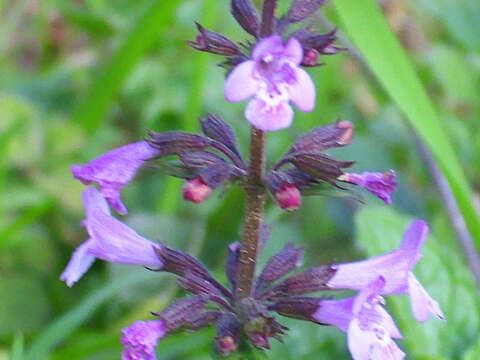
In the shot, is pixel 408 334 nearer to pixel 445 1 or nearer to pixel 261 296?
pixel 261 296

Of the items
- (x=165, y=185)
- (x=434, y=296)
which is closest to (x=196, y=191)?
(x=434, y=296)

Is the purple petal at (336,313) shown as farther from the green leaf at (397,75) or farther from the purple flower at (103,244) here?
the green leaf at (397,75)

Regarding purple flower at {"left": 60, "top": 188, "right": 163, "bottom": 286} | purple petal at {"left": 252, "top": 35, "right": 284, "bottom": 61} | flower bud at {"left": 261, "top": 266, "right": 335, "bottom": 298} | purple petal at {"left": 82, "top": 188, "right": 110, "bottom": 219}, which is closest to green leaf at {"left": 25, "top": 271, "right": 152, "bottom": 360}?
purple flower at {"left": 60, "top": 188, "right": 163, "bottom": 286}

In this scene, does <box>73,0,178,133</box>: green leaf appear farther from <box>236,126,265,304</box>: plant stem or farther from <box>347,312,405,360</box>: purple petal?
<box>347,312,405,360</box>: purple petal

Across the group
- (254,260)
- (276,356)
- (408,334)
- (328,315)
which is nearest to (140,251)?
(254,260)

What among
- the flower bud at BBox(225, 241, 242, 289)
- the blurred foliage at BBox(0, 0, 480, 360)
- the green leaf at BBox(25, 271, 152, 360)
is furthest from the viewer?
the blurred foliage at BBox(0, 0, 480, 360)
